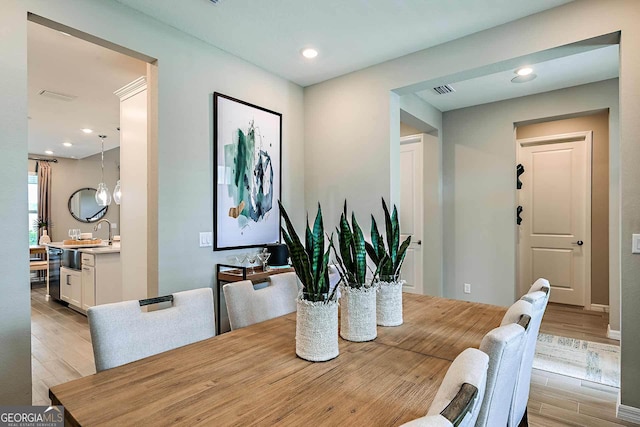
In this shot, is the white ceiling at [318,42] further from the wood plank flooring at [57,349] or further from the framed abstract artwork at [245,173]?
the wood plank flooring at [57,349]

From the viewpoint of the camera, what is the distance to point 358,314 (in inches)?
52.6

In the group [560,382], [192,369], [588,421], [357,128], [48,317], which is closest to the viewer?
[192,369]

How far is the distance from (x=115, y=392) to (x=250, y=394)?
1.17 ft

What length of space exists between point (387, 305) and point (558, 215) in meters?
4.23

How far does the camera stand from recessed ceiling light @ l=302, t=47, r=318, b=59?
2901 mm

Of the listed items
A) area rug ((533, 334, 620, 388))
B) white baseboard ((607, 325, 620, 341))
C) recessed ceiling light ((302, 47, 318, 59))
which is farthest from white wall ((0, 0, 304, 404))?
white baseboard ((607, 325, 620, 341))

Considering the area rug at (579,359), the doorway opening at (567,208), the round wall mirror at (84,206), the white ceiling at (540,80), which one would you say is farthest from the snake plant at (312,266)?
the round wall mirror at (84,206)

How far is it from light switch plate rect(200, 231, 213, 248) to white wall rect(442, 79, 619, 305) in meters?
2.97

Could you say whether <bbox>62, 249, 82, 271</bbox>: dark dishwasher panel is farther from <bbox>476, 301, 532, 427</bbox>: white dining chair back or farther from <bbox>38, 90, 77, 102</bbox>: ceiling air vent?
<bbox>476, 301, 532, 427</bbox>: white dining chair back

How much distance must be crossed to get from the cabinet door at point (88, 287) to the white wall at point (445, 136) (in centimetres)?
275

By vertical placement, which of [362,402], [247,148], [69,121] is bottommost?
[362,402]

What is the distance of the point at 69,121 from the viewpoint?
189 inches

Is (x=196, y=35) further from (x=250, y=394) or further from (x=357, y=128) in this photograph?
(x=250, y=394)

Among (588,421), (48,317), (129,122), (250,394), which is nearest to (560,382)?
(588,421)
